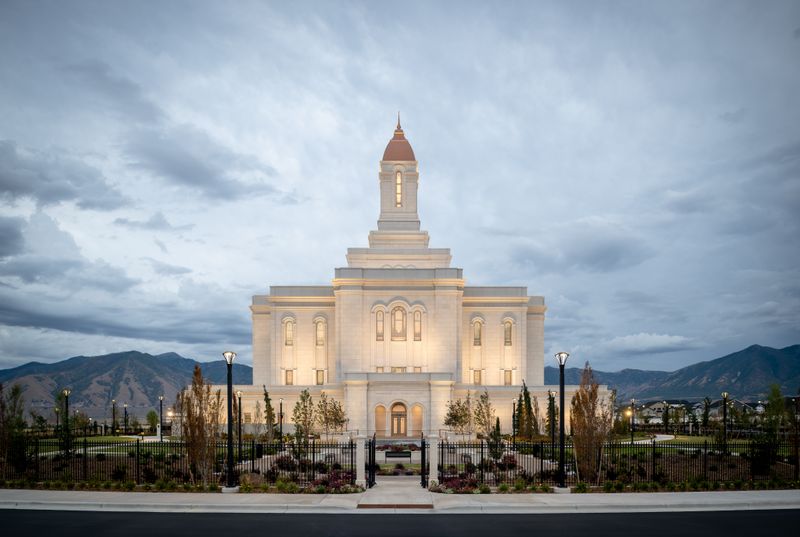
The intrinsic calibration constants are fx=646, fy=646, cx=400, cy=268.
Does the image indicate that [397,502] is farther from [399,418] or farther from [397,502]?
[399,418]

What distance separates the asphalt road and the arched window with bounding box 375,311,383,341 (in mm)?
40297

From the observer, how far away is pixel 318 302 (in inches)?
2445

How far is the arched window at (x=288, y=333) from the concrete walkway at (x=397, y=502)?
129ft

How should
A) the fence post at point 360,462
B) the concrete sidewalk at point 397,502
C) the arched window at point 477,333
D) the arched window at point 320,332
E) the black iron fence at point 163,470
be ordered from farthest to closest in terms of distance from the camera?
the arched window at point 477,333 → the arched window at point 320,332 → the black iron fence at point 163,470 → the fence post at point 360,462 → the concrete sidewalk at point 397,502

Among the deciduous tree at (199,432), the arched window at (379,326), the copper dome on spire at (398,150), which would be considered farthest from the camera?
the copper dome on spire at (398,150)

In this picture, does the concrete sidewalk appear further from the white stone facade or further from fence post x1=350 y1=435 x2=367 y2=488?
the white stone facade

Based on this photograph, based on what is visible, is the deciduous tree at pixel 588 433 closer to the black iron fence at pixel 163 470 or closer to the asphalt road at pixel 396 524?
the asphalt road at pixel 396 524

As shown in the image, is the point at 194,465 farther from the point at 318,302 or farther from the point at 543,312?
the point at 543,312

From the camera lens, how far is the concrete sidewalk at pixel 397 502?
65.3 ft

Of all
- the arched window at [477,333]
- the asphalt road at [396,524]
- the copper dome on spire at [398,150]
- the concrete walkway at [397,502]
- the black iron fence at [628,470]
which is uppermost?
the copper dome on spire at [398,150]

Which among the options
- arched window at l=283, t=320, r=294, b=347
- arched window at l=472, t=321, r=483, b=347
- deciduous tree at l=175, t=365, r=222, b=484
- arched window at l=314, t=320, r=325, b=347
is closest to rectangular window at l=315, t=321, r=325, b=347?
arched window at l=314, t=320, r=325, b=347

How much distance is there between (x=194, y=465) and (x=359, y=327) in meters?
34.0

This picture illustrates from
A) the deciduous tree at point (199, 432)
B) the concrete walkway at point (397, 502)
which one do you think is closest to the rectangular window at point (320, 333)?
the deciduous tree at point (199, 432)

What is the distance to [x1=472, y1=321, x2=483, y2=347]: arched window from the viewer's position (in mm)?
62531
